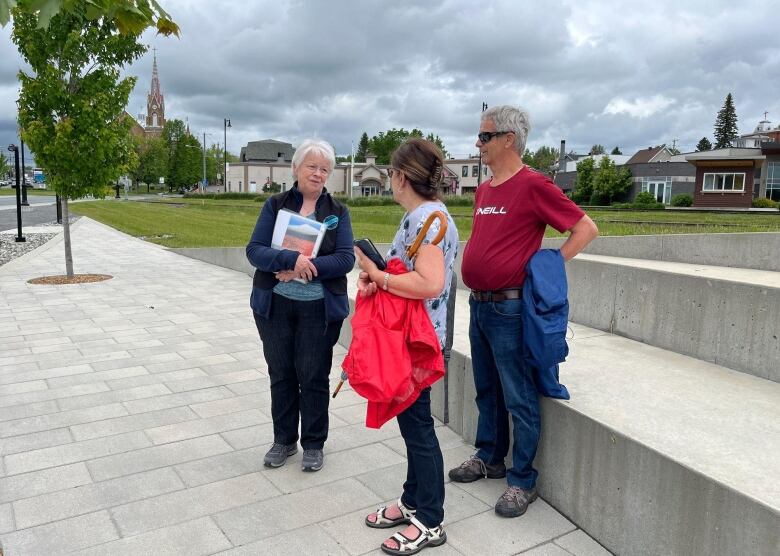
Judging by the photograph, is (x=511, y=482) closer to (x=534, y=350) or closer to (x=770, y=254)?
(x=534, y=350)

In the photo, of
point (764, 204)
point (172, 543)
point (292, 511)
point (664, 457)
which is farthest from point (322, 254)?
point (764, 204)

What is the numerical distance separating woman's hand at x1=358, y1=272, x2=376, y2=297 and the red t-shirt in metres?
0.64

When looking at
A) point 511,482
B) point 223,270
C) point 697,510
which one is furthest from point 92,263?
point 697,510

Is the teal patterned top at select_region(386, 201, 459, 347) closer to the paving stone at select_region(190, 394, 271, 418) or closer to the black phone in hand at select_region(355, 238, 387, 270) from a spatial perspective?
the black phone in hand at select_region(355, 238, 387, 270)

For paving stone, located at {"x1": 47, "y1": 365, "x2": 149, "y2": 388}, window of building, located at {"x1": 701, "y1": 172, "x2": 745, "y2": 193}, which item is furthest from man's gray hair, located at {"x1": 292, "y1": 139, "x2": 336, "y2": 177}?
window of building, located at {"x1": 701, "y1": 172, "x2": 745, "y2": 193}

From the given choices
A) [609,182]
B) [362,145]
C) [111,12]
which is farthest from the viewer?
[362,145]

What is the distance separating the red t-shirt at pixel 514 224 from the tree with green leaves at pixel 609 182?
54995mm

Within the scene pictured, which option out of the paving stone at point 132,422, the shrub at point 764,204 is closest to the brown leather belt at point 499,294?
the paving stone at point 132,422

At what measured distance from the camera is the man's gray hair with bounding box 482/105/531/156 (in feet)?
9.96

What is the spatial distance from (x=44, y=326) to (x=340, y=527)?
5.97m

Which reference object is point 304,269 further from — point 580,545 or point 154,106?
point 154,106

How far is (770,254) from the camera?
648cm

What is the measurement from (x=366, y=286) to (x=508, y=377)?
947 millimetres

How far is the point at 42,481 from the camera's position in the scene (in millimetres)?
3615
